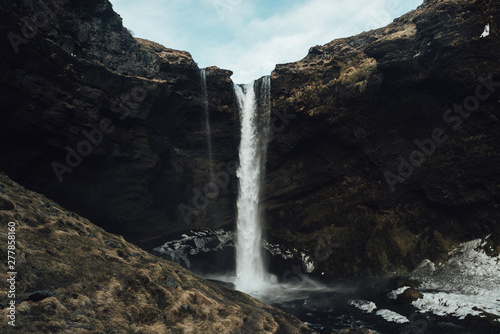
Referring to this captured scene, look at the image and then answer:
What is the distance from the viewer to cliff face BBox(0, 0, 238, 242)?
21938 millimetres

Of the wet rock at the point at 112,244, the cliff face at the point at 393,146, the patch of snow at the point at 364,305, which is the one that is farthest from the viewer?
the cliff face at the point at 393,146

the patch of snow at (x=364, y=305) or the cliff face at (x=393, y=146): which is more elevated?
the cliff face at (x=393, y=146)

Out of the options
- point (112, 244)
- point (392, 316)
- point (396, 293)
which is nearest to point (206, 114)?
point (112, 244)

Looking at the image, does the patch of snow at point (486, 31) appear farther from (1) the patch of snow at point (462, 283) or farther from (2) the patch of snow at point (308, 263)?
(2) the patch of snow at point (308, 263)

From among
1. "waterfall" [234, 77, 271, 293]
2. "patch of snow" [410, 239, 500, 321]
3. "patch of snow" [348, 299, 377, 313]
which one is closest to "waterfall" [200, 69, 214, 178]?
"waterfall" [234, 77, 271, 293]

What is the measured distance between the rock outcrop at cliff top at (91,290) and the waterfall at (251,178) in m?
16.8

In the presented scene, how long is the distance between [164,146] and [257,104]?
515 inches

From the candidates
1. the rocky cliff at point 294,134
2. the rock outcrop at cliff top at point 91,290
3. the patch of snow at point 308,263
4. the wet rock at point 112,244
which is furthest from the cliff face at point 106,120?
the wet rock at point 112,244

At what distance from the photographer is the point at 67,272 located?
33.3 ft

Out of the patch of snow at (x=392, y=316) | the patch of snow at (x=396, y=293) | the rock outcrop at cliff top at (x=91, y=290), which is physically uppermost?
the rock outcrop at cliff top at (x=91, y=290)

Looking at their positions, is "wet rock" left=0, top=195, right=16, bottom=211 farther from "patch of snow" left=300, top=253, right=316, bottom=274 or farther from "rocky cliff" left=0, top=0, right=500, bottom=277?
"patch of snow" left=300, top=253, right=316, bottom=274

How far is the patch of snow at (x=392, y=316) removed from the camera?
1820 centimetres

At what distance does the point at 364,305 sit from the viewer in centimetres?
2156

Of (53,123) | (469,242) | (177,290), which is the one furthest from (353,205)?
(53,123)
